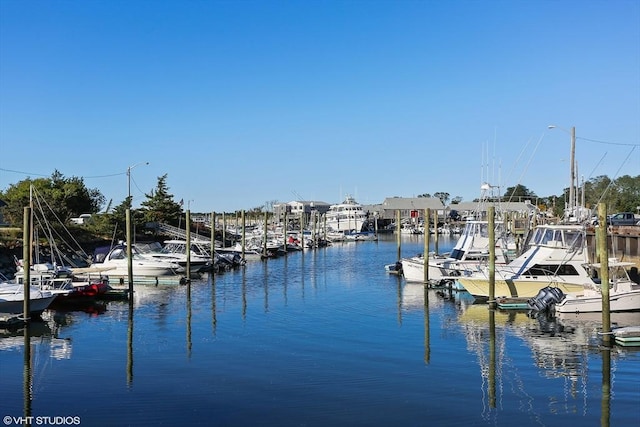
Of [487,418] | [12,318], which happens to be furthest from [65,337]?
[487,418]

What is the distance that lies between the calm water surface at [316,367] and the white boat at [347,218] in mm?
101691

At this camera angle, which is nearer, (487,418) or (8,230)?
(487,418)

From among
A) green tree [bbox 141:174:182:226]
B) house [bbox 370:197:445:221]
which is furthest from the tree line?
house [bbox 370:197:445:221]

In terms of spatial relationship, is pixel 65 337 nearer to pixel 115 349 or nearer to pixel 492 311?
pixel 115 349

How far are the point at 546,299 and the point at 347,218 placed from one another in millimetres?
107683

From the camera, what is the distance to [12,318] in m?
26.4

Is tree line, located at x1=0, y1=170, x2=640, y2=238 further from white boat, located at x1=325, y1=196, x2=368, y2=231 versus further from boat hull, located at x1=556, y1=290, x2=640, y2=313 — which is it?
white boat, located at x1=325, y1=196, x2=368, y2=231

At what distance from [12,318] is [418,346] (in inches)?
676

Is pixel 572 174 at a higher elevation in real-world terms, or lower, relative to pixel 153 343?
higher

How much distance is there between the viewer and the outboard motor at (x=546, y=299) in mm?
29797

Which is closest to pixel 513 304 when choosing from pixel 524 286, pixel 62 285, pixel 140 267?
pixel 524 286

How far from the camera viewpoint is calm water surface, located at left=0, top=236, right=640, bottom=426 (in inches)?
632

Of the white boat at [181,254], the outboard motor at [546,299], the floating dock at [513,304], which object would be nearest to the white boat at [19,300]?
the white boat at [181,254]

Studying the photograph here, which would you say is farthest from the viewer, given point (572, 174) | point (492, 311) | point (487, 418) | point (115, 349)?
point (572, 174)
